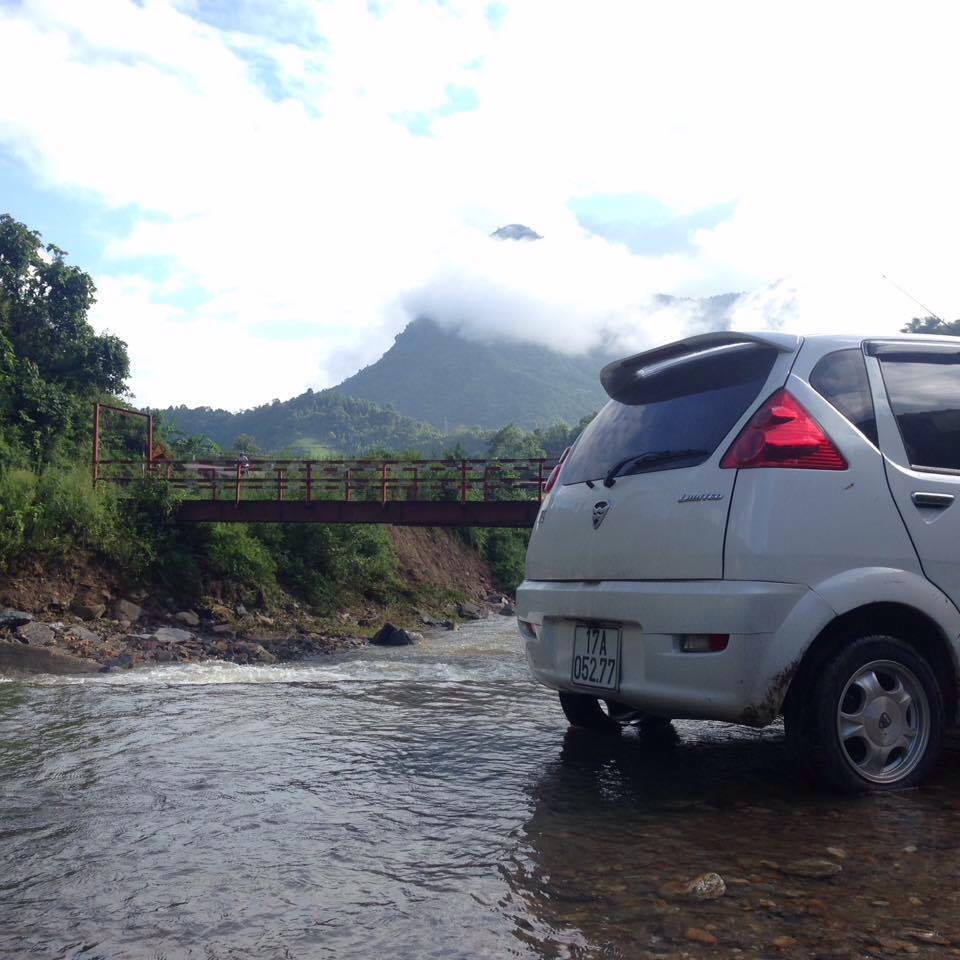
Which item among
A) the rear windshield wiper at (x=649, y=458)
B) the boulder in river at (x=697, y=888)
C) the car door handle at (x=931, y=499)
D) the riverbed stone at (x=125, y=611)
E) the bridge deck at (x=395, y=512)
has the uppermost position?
the rear windshield wiper at (x=649, y=458)

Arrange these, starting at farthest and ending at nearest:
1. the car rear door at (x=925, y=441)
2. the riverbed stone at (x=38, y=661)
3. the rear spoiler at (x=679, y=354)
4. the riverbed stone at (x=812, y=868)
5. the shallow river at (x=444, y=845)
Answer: the riverbed stone at (x=38, y=661) < the rear spoiler at (x=679, y=354) < the car rear door at (x=925, y=441) < the riverbed stone at (x=812, y=868) < the shallow river at (x=444, y=845)

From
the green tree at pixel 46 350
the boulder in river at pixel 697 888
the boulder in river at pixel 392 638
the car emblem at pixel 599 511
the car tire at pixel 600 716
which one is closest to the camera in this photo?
the boulder in river at pixel 697 888

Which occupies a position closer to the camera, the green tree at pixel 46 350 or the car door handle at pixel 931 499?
the car door handle at pixel 931 499

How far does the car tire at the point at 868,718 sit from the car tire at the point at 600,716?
1.44 metres

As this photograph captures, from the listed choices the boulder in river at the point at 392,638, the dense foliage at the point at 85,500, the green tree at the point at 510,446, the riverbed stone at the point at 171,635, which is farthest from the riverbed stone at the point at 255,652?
the green tree at the point at 510,446

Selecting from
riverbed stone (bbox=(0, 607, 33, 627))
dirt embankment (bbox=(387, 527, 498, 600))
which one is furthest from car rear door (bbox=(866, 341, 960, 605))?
dirt embankment (bbox=(387, 527, 498, 600))

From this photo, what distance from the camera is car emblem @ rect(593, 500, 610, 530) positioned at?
14.0ft

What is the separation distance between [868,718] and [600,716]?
1.69 m

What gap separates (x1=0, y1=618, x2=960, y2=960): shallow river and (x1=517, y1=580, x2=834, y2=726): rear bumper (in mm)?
381

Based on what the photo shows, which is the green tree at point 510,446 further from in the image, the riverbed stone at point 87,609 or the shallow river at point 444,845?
the shallow river at point 444,845

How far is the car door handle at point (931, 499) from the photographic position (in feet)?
12.9

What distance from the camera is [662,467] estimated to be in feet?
13.5

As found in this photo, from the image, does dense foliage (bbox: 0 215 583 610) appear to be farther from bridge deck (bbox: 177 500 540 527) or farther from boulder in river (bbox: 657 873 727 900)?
boulder in river (bbox: 657 873 727 900)

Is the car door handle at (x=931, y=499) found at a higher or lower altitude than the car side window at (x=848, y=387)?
lower
